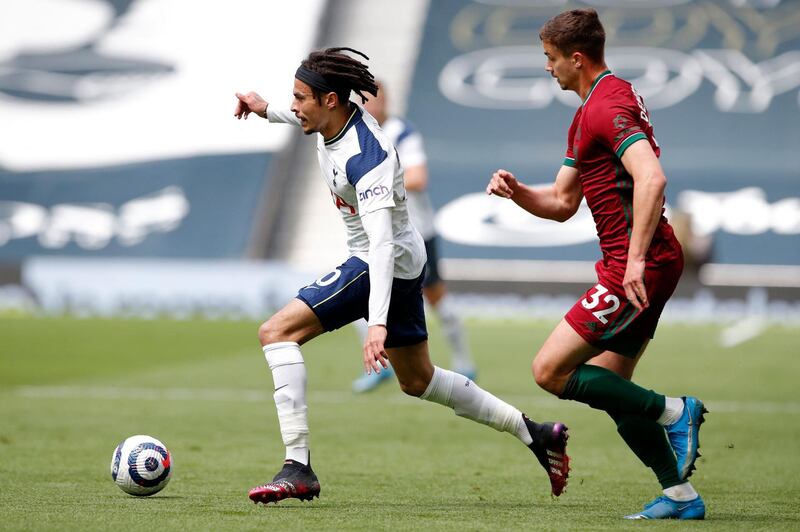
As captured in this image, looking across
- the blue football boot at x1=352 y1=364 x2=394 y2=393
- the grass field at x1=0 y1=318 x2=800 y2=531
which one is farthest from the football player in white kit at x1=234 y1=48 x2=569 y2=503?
the blue football boot at x1=352 y1=364 x2=394 y2=393

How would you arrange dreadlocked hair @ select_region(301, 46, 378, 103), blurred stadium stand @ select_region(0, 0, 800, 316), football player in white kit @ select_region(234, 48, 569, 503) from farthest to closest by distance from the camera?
1. blurred stadium stand @ select_region(0, 0, 800, 316)
2. dreadlocked hair @ select_region(301, 46, 378, 103)
3. football player in white kit @ select_region(234, 48, 569, 503)

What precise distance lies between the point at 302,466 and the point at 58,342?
10956mm

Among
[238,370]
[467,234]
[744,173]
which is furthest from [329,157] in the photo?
[744,173]

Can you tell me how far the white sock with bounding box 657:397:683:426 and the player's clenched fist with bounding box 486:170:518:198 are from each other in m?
1.21

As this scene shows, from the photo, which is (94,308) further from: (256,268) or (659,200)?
(659,200)

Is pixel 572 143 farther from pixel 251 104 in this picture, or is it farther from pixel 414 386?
pixel 251 104

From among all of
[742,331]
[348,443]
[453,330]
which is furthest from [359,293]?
[742,331]

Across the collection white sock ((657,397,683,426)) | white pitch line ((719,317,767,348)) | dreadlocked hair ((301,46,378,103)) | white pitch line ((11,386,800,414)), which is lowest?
white pitch line ((11,386,800,414))

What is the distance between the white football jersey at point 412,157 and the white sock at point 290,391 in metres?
5.34

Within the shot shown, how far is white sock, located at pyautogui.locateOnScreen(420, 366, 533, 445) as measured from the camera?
6191mm

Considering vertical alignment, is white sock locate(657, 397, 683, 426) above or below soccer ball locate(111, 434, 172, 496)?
above

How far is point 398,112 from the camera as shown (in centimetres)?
2841

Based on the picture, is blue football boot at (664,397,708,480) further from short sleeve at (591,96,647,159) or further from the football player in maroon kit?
short sleeve at (591,96,647,159)

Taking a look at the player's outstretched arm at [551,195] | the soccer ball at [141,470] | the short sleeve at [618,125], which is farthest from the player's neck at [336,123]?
the soccer ball at [141,470]
